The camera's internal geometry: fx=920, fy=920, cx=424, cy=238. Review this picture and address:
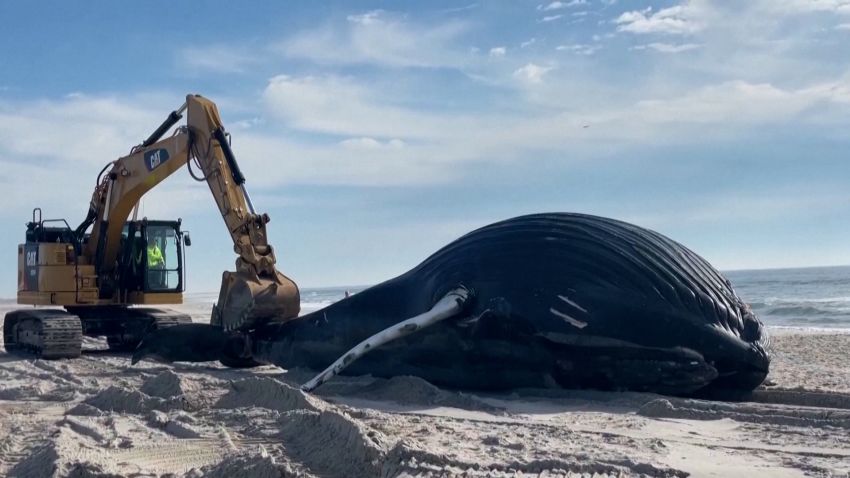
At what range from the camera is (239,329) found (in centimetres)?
1113

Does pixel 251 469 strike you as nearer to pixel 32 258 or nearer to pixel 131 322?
pixel 131 322

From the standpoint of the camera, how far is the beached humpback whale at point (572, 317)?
7539mm

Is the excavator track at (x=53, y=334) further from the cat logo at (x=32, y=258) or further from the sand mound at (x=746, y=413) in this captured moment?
the sand mound at (x=746, y=413)

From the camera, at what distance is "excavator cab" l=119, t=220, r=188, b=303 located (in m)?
15.6

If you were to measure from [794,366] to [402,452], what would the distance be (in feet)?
27.0

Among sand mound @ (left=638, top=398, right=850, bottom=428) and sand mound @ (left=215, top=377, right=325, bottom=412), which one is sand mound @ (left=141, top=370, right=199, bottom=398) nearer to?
sand mound @ (left=215, top=377, right=325, bottom=412)

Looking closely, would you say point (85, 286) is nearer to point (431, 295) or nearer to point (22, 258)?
point (22, 258)

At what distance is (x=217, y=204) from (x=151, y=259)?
357 centimetres

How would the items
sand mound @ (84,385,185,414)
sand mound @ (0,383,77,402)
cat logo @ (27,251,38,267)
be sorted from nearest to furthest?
1. sand mound @ (84,385,185,414)
2. sand mound @ (0,383,77,402)
3. cat logo @ (27,251,38,267)

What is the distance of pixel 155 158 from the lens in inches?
562

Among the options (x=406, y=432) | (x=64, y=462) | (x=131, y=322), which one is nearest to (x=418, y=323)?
(x=406, y=432)

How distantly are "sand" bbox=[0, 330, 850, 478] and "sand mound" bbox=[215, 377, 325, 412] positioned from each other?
2 centimetres

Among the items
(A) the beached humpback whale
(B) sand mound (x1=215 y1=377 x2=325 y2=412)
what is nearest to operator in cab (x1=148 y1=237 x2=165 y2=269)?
(A) the beached humpback whale

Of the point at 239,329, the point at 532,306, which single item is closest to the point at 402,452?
the point at 532,306
